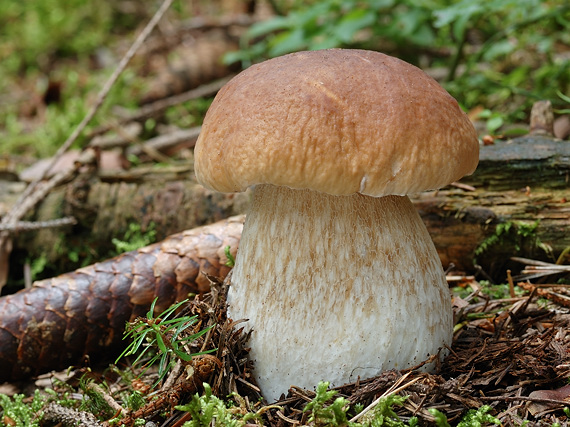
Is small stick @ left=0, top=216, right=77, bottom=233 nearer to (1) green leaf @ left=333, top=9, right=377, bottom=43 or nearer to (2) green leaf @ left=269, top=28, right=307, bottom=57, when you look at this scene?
(2) green leaf @ left=269, top=28, right=307, bottom=57

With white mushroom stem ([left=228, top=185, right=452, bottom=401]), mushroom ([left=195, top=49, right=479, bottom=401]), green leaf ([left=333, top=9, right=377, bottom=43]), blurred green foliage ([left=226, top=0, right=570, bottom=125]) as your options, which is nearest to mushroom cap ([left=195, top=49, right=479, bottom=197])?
mushroom ([left=195, top=49, right=479, bottom=401])

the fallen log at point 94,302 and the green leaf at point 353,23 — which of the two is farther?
the green leaf at point 353,23

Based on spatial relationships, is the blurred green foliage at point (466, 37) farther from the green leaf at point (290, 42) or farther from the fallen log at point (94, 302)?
the fallen log at point (94, 302)

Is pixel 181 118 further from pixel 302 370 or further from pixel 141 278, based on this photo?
pixel 302 370

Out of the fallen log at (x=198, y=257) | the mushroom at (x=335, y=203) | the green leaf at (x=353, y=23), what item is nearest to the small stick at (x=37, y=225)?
the fallen log at (x=198, y=257)

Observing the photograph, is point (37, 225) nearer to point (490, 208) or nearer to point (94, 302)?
point (94, 302)
